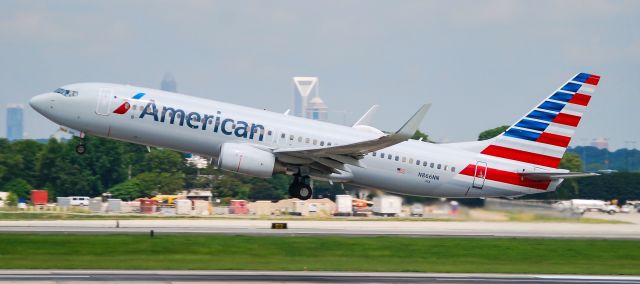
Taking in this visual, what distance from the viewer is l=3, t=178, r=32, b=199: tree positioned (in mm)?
87062

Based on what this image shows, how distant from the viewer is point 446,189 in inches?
1901

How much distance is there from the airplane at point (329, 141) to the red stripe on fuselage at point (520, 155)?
46mm

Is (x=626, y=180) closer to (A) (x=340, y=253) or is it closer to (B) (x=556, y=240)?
(B) (x=556, y=240)

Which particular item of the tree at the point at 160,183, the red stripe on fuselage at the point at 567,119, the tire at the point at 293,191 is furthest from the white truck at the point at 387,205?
the tree at the point at 160,183

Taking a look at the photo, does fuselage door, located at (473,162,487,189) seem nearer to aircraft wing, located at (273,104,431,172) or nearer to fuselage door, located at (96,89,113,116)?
aircraft wing, located at (273,104,431,172)

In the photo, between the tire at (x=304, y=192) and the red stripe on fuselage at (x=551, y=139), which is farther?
the red stripe on fuselage at (x=551, y=139)

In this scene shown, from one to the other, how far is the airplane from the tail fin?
0.15 feet

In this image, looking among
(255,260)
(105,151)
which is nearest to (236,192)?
(105,151)

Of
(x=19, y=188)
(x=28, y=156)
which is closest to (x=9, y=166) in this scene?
(x=28, y=156)

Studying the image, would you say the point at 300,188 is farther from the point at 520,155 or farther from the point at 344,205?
the point at 344,205

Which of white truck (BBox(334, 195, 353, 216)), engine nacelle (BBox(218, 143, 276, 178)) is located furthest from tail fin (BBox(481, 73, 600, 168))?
white truck (BBox(334, 195, 353, 216))

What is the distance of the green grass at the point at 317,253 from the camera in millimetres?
33062

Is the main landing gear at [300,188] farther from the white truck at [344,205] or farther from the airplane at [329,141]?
the white truck at [344,205]

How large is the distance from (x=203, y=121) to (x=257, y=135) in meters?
2.45
